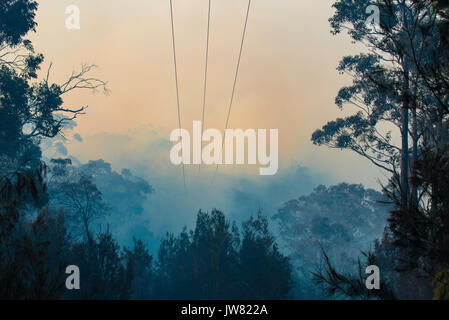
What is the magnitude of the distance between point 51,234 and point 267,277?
41.9 ft

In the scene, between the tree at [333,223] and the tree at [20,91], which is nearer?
the tree at [20,91]

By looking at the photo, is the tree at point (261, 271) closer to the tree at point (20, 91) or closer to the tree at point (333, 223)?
the tree at point (20, 91)

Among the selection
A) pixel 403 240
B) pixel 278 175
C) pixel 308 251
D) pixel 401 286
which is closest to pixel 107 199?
pixel 308 251

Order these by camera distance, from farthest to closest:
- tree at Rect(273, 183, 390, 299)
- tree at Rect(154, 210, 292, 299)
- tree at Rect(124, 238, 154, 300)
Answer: tree at Rect(273, 183, 390, 299) → tree at Rect(124, 238, 154, 300) → tree at Rect(154, 210, 292, 299)

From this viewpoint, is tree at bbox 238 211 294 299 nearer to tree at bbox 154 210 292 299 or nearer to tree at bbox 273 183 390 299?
tree at bbox 154 210 292 299

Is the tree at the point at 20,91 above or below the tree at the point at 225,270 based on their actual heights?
above

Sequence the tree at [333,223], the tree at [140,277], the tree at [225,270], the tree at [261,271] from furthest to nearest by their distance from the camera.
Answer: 1. the tree at [333,223]
2. the tree at [140,277]
3. the tree at [225,270]
4. the tree at [261,271]

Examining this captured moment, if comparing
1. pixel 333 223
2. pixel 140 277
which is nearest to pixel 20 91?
pixel 140 277

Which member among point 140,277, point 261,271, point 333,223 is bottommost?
point 140,277

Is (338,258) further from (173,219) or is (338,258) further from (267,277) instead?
(173,219)


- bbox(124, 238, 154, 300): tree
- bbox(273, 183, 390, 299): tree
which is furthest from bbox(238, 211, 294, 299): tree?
bbox(273, 183, 390, 299): tree

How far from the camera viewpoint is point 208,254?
971 inches

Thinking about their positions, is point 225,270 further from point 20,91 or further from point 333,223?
point 333,223

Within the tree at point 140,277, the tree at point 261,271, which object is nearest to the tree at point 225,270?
the tree at point 261,271
